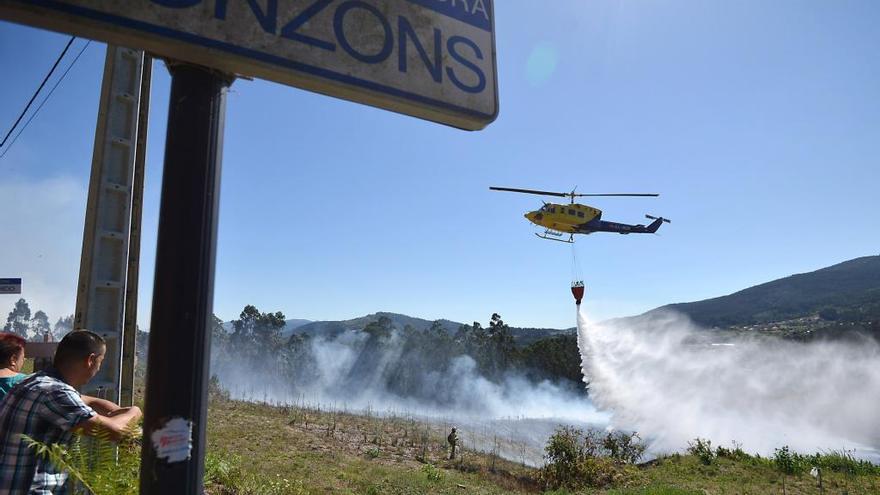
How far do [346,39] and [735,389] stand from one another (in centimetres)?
6633

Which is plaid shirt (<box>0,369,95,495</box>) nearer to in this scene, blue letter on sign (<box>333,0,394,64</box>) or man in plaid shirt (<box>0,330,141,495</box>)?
man in plaid shirt (<box>0,330,141,495</box>)

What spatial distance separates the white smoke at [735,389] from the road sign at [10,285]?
32.1m

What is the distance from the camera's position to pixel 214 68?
1590mm

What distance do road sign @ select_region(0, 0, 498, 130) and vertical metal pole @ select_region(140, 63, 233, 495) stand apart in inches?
6.4

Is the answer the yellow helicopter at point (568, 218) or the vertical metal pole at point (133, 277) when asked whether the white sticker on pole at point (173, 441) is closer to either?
the vertical metal pole at point (133, 277)

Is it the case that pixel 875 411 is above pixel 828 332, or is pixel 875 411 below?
below

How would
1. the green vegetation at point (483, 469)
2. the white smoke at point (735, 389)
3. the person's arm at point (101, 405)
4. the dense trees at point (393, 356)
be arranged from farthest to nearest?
the dense trees at point (393, 356) → the white smoke at point (735, 389) → the green vegetation at point (483, 469) → the person's arm at point (101, 405)

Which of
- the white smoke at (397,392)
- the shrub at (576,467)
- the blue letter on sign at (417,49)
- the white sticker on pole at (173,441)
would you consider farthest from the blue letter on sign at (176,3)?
the white smoke at (397,392)

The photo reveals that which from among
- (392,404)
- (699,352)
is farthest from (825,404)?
(392,404)

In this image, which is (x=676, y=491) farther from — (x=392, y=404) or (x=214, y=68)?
(x=392, y=404)

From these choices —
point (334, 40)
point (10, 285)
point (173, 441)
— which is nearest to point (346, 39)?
point (334, 40)

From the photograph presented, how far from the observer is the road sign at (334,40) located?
4.60ft

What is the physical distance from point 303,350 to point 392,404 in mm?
34155

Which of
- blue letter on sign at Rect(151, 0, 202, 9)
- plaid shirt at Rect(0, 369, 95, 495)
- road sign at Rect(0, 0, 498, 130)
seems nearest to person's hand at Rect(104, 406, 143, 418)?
plaid shirt at Rect(0, 369, 95, 495)
